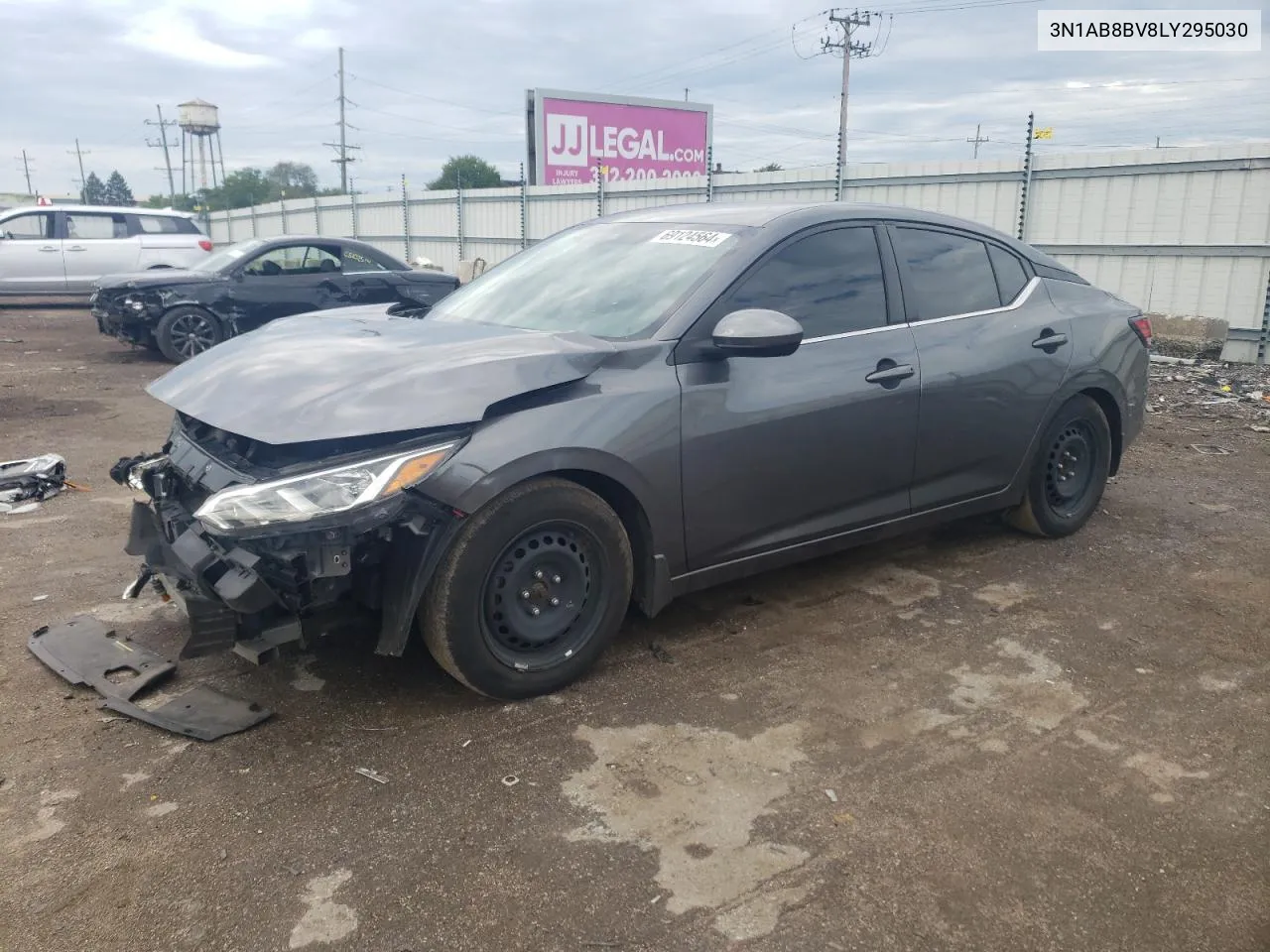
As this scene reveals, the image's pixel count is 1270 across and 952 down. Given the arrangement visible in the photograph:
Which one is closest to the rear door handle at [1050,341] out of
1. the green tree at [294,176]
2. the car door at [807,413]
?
the car door at [807,413]

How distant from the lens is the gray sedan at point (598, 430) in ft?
9.86

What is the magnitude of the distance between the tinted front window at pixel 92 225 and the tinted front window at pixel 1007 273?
604 inches

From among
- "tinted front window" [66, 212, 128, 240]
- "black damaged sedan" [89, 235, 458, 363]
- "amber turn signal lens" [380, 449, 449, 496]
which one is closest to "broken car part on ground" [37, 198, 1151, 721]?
"amber turn signal lens" [380, 449, 449, 496]

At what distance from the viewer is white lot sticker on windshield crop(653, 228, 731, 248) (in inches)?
156

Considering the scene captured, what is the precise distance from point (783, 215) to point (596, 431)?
1.37 meters

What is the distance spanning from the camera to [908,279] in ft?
14.4

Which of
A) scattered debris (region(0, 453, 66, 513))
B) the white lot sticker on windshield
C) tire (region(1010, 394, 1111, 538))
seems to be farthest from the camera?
scattered debris (region(0, 453, 66, 513))

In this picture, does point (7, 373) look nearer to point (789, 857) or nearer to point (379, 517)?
point (379, 517)

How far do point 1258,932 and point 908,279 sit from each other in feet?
9.21

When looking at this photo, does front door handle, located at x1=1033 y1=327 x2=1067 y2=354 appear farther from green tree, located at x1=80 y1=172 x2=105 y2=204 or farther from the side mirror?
green tree, located at x1=80 y1=172 x2=105 y2=204

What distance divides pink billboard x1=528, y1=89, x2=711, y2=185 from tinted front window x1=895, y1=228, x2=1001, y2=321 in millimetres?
20537

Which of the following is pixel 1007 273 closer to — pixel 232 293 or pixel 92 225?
pixel 232 293

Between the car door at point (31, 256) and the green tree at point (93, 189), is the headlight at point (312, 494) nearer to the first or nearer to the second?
the car door at point (31, 256)

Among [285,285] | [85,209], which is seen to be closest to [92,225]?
→ [85,209]
